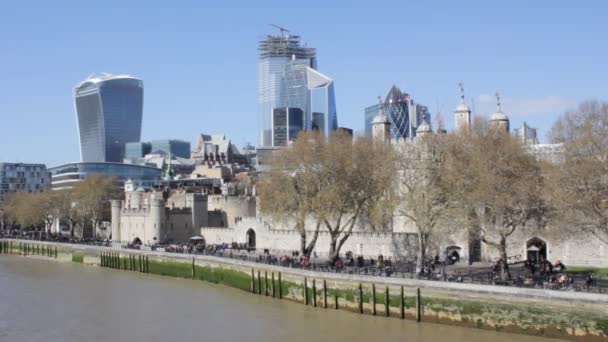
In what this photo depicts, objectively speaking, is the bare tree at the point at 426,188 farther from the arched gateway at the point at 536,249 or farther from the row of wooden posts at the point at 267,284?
the arched gateway at the point at 536,249

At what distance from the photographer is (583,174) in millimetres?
48938

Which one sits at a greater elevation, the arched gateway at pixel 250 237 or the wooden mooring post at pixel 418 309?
the arched gateway at pixel 250 237

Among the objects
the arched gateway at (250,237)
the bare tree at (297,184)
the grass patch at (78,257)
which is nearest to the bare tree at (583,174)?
the bare tree at (297,184)

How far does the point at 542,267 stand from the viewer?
57406 millimetres

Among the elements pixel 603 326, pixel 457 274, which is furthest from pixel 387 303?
pixel 603 326

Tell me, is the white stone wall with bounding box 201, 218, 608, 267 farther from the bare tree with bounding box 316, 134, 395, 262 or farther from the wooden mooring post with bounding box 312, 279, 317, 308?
the wooden mooring post with bounding box 312, 279, 317, 308

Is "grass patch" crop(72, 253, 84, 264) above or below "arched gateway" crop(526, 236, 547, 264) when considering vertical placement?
below

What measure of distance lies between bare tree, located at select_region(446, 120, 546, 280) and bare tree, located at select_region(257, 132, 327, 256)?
16.5 m

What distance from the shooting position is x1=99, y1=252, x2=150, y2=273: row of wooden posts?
8819cm

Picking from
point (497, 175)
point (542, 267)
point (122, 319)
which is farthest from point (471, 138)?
point (122, 319)

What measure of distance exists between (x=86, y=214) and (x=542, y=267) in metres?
89.5

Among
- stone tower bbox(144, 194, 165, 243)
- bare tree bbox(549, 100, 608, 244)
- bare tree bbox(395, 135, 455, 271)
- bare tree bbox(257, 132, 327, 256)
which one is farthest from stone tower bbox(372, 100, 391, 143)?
stone tower bbox(144, 194, 165, 243)

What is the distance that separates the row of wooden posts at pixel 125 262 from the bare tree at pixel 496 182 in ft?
138

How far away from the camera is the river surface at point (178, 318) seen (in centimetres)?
4712
